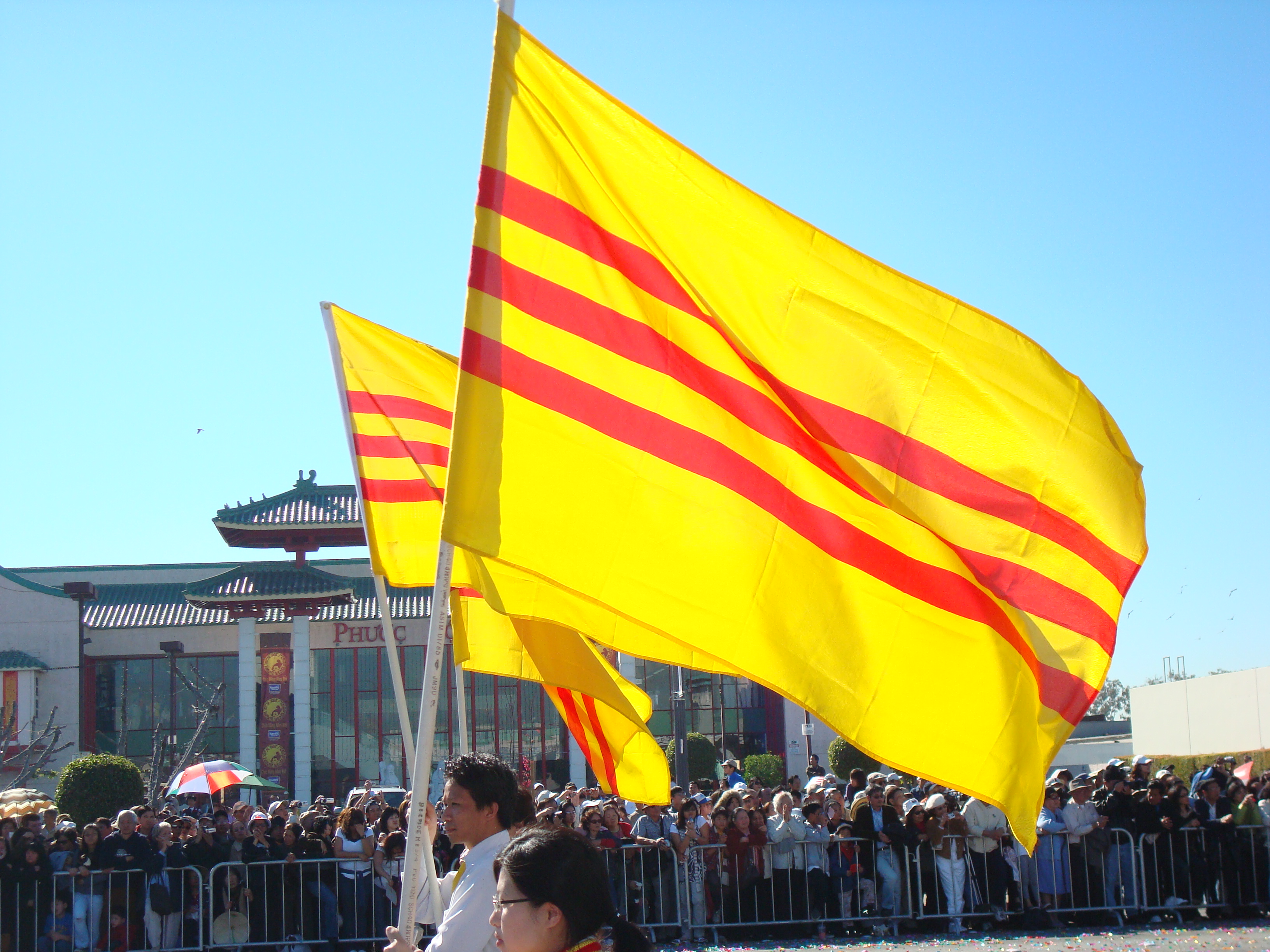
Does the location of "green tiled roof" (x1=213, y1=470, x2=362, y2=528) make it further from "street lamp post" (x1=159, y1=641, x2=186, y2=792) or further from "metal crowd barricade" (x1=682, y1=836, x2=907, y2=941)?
"metal crowd barricade" (x1=682, y1=836, x2=907, y2=941)

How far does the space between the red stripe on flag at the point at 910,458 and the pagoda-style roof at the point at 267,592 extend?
3257 centimetres

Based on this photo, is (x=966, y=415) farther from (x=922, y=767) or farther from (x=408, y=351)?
(x=408, y=351)

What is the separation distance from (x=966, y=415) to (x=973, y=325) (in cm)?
31

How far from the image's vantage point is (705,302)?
4430 millimetres

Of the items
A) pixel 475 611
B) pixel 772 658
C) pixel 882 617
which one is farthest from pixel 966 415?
pixel 475 611

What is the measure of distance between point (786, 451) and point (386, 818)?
9.61m

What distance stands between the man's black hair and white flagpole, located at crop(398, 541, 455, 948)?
0.49 m

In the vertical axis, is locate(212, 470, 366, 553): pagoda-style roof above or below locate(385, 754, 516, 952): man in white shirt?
above

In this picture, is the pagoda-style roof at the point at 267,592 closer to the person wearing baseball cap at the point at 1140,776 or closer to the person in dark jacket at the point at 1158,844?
the person wearing baseball cap at the point at 1140,776

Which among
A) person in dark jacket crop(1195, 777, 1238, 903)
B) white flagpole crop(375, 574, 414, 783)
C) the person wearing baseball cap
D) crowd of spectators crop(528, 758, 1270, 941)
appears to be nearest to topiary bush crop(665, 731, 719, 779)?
the person wearing baseball cap

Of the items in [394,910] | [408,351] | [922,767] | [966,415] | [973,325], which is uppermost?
[408,351]

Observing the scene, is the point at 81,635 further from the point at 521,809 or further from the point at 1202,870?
the point at 521,809

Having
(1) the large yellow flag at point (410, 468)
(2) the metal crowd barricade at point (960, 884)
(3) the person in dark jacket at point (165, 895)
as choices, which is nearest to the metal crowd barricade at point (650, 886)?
(2) the metal crowd barricade at point (960, 884)

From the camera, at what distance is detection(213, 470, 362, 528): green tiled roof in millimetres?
37062
